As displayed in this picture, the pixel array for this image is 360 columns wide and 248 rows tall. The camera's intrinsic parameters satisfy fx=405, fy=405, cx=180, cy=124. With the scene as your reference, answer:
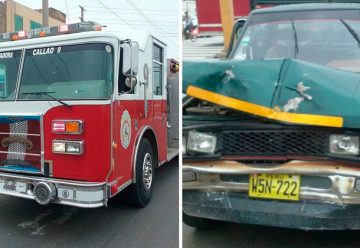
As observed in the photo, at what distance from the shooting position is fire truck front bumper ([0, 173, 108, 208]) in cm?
389

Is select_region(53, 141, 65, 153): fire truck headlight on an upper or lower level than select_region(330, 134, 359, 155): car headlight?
lower

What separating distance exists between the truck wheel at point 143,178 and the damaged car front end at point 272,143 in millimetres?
1816

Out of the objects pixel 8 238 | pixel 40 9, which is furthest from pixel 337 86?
pixel 40 9

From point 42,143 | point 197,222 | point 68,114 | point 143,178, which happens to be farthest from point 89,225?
point 197,222

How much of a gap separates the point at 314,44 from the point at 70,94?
243 centimetres

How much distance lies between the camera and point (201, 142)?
9.65 ft

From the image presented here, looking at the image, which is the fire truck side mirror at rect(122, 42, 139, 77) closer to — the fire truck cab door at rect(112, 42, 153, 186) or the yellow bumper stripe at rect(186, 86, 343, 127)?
the fire truck cab door at rect(112, 42, 153, 186)

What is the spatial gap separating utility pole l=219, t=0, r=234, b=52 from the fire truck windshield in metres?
2.36

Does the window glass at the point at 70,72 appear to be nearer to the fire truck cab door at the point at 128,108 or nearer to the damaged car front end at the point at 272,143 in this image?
the fire truck cab door at the point at 128,108

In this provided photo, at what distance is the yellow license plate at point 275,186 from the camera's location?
273cm

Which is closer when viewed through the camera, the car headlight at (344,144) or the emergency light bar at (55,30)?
the car headlight at (344,144)

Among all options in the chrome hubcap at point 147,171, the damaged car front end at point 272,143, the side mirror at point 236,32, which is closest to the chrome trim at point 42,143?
the chrome hubcap at point 147,171

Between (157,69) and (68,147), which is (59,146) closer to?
(68,147)

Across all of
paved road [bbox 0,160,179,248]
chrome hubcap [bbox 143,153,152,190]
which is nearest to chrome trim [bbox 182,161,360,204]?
paved road [bbox 0,160,179,248]
